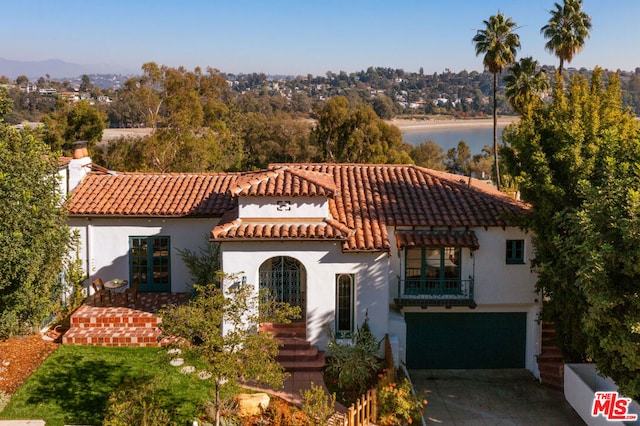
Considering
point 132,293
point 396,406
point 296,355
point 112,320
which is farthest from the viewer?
point 132,293

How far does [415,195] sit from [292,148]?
42398 millimetres

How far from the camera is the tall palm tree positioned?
43.0m

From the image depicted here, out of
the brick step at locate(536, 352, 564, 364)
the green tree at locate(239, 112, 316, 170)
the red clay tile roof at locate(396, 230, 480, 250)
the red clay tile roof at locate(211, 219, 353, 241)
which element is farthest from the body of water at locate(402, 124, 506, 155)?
the red clay tile roof at locate(211, 219, 353, 241)

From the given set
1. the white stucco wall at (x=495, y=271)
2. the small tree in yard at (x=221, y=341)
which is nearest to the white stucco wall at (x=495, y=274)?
the white stucco wall at (x=495, y=271)

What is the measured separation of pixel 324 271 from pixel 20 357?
9455 millimetres

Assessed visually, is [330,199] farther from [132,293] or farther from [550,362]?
[550,362]

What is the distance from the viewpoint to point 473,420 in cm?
1702

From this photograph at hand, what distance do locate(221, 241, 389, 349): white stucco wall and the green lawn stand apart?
3604mm

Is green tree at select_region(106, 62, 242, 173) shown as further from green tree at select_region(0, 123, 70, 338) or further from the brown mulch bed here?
green tree at select_region(0, 123, 70, 338)

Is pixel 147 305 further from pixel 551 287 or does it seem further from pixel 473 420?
pixel 551 287

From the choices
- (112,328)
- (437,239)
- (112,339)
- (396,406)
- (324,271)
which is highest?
(437,239)

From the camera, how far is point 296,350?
1869 centimetres

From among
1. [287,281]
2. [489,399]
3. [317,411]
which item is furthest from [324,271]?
[489,399]

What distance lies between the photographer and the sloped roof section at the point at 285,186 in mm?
18531
